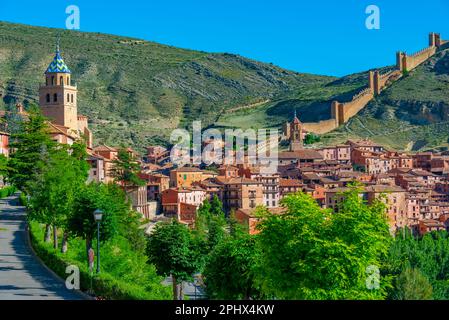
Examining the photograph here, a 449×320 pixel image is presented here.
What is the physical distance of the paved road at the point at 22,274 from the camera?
62.3 ft

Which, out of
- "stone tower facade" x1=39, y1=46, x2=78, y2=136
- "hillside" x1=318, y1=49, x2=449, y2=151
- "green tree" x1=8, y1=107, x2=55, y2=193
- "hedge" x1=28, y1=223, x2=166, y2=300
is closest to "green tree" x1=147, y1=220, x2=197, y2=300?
"hedge" x1=28, y1=223, x2=166, y2=300

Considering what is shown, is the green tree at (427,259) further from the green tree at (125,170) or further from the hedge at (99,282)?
the hedge at (99,282)

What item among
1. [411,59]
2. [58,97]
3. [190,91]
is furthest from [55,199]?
[190,91]

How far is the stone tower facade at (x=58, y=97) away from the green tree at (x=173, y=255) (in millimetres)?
29081

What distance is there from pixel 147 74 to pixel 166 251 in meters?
122

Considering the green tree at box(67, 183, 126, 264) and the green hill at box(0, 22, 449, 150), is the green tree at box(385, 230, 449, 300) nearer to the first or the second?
the green tree at box(67, 183, 126, 264)

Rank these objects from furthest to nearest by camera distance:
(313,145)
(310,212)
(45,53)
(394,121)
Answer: (45,53) → (394,121) → (313,145) → (310,212)

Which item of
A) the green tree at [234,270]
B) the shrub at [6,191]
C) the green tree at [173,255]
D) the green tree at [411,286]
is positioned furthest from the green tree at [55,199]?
the green tree at [411,286]

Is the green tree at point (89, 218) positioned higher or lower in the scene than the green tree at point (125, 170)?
lower

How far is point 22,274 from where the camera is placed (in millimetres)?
21766

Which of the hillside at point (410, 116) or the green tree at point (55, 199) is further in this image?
the hillside at point (410, 116)

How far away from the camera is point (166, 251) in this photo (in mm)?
25812
